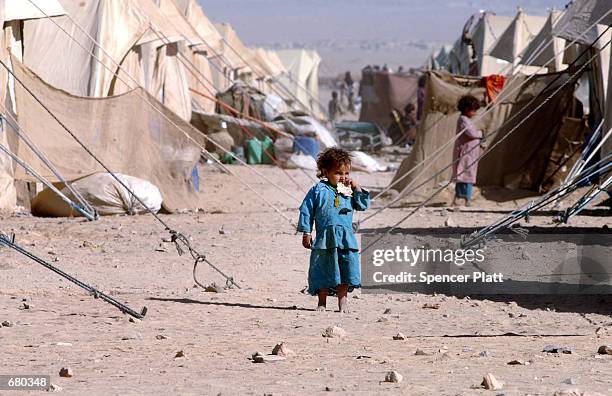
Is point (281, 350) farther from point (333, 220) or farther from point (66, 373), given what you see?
point (333, 220)

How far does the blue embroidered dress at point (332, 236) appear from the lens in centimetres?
679

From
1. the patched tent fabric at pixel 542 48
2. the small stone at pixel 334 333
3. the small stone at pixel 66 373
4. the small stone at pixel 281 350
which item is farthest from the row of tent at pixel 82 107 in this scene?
the small stone at pixel 66 373

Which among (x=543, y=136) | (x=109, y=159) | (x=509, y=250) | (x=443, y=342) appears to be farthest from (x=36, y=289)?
(x=543, y=136)

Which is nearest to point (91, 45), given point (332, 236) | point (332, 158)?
point (332, 158)

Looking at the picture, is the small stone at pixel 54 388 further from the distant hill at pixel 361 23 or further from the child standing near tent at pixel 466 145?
the distant hill at pixel 361 23

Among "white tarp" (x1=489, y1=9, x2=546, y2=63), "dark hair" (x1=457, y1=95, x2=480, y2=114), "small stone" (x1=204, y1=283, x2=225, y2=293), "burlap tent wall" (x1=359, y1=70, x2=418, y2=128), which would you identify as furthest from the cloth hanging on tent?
"burlap tent wall" (x1=359, y1=70, x2=418, y2=128)

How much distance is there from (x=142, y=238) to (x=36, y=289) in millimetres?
2456

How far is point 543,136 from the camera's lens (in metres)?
14.4

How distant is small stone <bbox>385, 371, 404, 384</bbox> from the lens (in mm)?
4762

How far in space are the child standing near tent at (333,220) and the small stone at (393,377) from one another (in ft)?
6.60

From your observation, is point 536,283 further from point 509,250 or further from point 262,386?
point 262,386

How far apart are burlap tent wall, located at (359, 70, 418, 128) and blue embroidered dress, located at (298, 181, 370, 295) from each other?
1057 inches

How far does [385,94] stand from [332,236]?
27684 mm

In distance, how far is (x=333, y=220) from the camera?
22.3 feet
